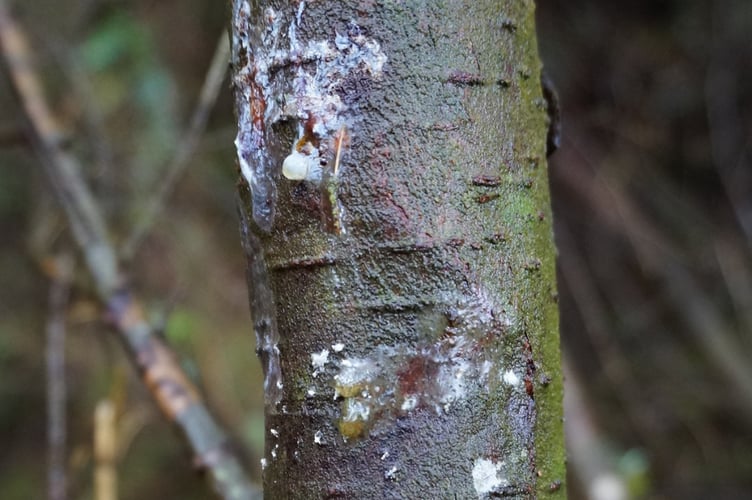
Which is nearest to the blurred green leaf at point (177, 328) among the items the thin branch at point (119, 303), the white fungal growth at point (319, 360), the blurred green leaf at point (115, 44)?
the thin branch at point (119, 303)

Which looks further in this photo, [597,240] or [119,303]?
[597,240]

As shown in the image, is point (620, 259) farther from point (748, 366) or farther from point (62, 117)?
point (62, 117)

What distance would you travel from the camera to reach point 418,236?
536 mm

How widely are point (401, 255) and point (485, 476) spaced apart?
17 cm

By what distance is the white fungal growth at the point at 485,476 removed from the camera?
1.74 ft

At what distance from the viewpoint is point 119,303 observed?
1325 millimetres

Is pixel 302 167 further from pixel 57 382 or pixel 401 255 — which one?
pixel 57 382

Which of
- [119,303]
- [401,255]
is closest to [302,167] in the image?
[401,255]

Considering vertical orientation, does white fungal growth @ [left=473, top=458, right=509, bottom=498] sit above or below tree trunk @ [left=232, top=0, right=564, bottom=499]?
below

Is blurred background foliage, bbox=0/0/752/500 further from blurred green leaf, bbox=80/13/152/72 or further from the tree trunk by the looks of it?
the tree trunk

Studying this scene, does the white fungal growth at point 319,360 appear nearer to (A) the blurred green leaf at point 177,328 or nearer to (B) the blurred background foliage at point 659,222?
(A) the blurred green leaf at point 177,328

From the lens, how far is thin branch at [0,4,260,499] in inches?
43.6

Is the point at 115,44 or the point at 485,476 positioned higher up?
the point at 115,44

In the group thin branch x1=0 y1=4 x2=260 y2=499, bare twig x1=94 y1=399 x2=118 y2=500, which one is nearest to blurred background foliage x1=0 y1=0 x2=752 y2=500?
thin branch x1=0 y1=4 x2=260 y2=499
